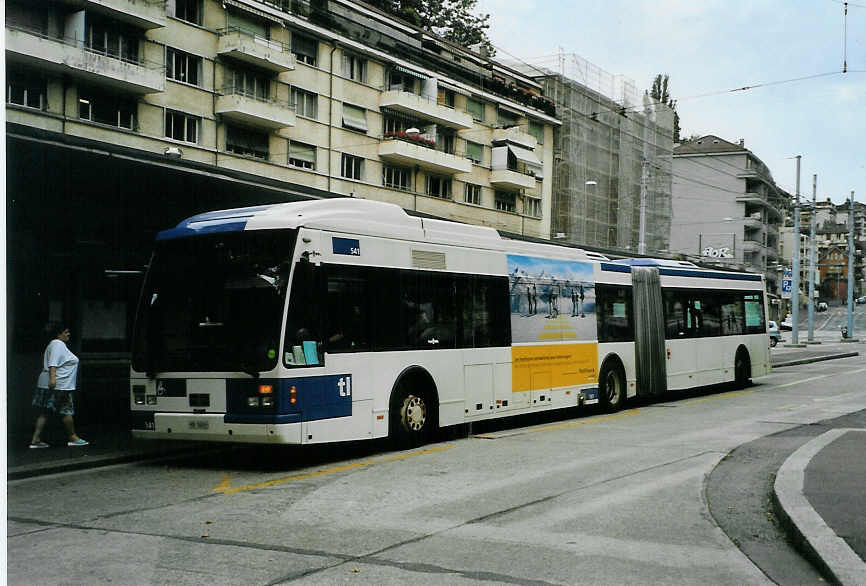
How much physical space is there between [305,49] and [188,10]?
6.23m

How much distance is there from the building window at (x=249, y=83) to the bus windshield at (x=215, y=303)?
27.1 meters

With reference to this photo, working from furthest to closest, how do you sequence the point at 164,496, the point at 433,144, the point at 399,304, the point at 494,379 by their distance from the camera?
the point at 433,144 < the point at 494,379 < the point at 399,304 < the point at 164,496

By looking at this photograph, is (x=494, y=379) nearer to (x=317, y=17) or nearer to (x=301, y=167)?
(x=301, y=167)

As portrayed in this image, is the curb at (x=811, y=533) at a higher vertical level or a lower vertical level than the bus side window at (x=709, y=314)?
lower

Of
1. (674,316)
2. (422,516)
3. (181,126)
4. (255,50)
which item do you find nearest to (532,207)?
(255,50)

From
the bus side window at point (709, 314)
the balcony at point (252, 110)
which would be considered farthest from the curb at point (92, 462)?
the balcony at point (252, 110)

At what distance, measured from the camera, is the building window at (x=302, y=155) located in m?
39.5

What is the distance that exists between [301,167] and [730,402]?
25.1 meters

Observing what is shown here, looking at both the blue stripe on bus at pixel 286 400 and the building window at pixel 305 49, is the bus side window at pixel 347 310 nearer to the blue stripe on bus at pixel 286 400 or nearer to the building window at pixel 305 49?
the blue stripe on bus at pixel 286 400

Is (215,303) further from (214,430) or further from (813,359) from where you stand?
(813,359)

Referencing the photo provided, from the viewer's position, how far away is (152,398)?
36.2 ft

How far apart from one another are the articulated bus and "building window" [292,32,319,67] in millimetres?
26548

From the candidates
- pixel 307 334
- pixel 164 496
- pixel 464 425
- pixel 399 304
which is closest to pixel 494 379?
pixel 464 425

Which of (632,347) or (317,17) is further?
(317,17)
